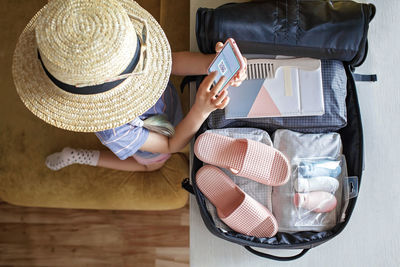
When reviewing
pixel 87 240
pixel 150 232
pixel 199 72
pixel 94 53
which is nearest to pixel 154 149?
pixel 199 72

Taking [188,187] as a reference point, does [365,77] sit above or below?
above

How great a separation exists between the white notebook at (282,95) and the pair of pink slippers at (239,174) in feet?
0.27

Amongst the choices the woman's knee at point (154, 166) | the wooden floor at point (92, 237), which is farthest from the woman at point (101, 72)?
the wooden floor at point (92, 237)

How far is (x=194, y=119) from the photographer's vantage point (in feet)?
2.86

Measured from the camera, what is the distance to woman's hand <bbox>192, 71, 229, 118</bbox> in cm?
78

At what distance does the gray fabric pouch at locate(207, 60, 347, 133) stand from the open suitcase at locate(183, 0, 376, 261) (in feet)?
0.12

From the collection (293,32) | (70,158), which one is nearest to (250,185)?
(293,32)

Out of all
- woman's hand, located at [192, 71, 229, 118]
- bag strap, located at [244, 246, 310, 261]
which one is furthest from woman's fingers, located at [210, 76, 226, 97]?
bag strap, located at [244, 246, 310, 261]

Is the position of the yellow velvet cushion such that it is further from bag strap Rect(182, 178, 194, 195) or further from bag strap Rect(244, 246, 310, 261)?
bag strap Rect(244, 246, 310, 261)

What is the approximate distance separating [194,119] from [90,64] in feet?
1.03

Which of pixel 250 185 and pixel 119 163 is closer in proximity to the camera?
pixel 250 185

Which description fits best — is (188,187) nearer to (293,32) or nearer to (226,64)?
(226,64)

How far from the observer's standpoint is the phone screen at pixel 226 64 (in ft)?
2.44

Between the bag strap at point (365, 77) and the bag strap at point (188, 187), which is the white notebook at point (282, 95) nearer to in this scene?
the bag strap at point (365, 77)
